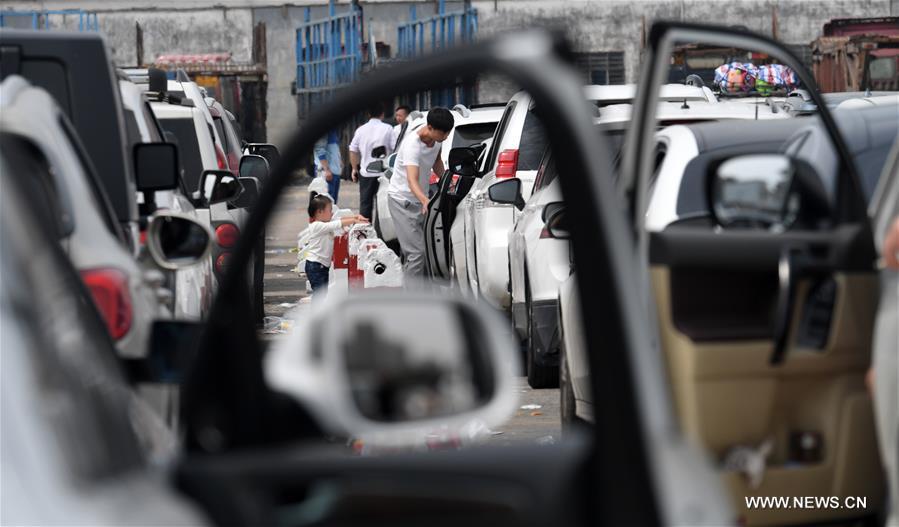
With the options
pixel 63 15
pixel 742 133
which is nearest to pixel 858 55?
pixel 63 15

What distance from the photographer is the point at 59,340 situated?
264cm

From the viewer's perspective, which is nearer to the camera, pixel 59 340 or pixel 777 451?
→ pixel 59 340

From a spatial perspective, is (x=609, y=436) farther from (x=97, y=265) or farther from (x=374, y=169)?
(x=374, y=169)

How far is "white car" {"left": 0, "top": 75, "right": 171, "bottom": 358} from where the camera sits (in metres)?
4.89

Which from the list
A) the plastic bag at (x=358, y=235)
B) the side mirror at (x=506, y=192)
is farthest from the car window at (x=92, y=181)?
the side mirror at (x=506, y=192)

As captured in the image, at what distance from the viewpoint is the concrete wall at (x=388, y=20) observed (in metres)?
44.8

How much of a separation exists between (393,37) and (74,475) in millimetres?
44327

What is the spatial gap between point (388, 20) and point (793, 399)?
41.8 metres

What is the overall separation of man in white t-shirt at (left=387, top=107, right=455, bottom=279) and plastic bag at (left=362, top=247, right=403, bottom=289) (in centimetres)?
395

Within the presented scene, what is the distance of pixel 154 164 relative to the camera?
7.44 meters

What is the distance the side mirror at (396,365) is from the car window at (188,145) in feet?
32.0

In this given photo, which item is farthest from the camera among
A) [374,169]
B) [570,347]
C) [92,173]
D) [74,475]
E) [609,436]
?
[374,169]

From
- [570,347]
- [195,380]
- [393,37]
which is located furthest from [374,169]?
[393,37]

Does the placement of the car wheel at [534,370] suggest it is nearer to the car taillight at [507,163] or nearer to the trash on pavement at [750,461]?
the car taillight at [507,163]
